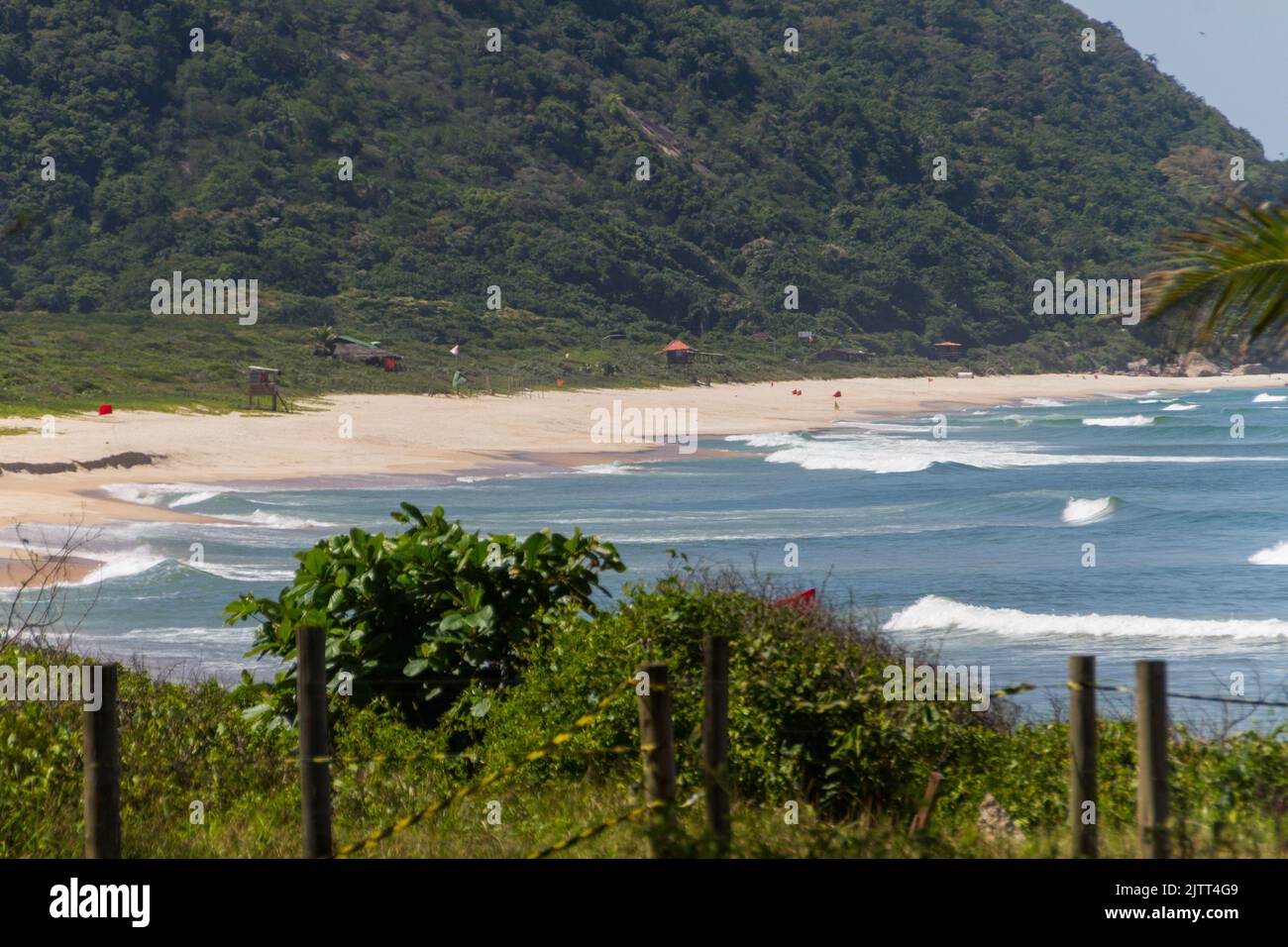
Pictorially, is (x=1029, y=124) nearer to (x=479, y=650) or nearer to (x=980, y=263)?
(x=980, y=263)

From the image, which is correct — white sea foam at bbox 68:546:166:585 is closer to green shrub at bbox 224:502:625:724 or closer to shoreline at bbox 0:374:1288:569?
shoreline at bbox 0:374:1288:569

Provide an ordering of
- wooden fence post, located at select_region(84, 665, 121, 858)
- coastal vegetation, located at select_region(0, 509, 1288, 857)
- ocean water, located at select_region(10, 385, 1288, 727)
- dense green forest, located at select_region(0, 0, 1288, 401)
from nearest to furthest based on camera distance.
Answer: wooden fence post, located at select_region(84, 665, 121, 858)
coastal vegetation, located at select_region(0, 509, 1288, 857)
ocean water, located at select_region(10, 385, 1288, 727)
dense green forest, located at select_region(0, 0, 1288, 401)

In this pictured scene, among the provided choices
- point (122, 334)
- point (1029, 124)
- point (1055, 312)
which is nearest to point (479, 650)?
point (122, 334)

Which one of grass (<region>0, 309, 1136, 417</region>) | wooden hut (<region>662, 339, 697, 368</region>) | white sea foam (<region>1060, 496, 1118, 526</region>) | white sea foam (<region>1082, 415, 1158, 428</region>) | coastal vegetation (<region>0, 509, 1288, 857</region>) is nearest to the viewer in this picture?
coastal vegetation (<region>0, 509, 1288, 857</region>)

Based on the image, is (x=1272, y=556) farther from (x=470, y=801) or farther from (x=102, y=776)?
(x=102, y=776)

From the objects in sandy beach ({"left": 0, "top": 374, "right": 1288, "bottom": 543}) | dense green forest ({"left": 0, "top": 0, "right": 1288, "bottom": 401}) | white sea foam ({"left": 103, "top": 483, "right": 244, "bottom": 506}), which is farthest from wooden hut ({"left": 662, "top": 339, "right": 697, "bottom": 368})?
white sea foam ({"left": 103, "top": 483, "right": 244, "bottom": 506})

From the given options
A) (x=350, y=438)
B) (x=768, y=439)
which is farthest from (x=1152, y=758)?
(x=768, y=439)
